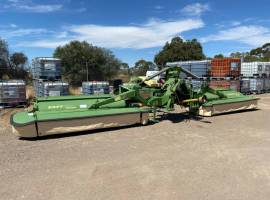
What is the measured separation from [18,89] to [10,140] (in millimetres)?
5182

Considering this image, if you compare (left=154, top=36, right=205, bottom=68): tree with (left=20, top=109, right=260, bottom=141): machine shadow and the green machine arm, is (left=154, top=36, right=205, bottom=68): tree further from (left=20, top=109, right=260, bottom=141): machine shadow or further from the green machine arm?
the green machine arm

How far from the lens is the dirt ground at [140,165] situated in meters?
3.97

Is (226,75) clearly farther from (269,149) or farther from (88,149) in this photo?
(88,149)

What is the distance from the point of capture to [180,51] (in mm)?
36188

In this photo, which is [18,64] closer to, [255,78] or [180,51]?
[180,51]

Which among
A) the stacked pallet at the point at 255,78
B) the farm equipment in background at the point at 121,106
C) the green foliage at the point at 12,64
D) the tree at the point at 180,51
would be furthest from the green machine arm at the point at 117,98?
the tree at the point at 180,51

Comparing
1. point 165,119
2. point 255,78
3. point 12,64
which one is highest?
point 12,64

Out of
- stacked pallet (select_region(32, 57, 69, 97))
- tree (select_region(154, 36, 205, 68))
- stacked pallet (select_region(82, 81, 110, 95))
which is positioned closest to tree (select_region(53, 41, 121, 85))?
stacked pallet (select_region(32, 57, 69, 97))

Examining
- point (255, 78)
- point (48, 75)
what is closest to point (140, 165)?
point (48, 75)

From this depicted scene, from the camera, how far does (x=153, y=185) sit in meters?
4.16

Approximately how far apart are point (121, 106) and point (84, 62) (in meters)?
17.2

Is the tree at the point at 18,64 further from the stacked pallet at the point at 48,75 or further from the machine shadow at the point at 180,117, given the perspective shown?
the machine shadow at the point at 180,117

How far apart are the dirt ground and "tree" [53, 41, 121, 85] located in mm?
16690

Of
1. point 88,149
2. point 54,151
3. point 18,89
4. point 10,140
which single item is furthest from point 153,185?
point 18,89
